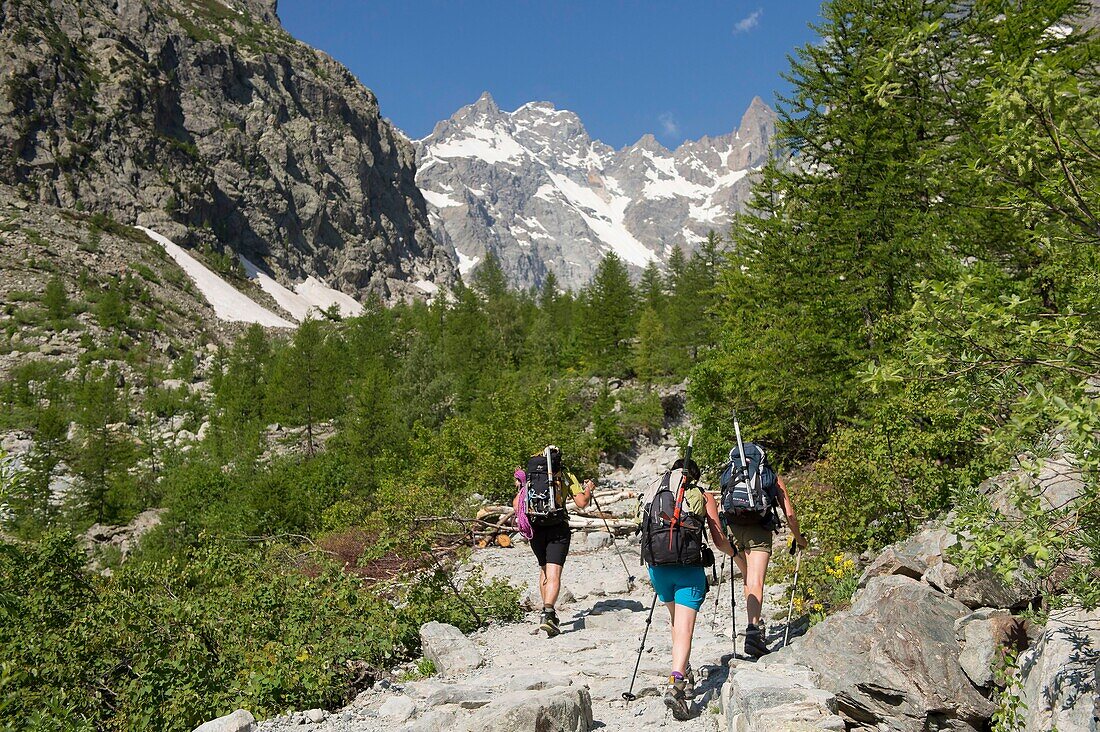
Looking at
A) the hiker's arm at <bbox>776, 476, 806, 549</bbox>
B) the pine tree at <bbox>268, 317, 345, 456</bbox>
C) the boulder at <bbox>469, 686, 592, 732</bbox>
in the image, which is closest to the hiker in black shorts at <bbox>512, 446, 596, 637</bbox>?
the hiker's arm at <bbox>776, 476, 806, 549</bbox>

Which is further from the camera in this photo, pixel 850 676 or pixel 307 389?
pixel 307 389

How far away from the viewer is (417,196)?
169000mm

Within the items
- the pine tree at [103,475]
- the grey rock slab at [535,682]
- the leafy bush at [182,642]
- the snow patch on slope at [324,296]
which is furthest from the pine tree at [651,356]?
the snow patch on slope at [324,296]

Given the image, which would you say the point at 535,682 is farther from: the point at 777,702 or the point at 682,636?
the point at 777,702

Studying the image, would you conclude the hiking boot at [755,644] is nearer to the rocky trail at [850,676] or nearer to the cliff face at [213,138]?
the rocky trail at [850,676]

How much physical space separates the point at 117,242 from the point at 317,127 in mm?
65217

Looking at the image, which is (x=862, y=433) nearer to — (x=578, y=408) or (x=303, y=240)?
(x=578, y=408)

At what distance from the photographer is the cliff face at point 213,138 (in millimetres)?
87000

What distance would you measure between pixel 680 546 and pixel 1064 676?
2.67m

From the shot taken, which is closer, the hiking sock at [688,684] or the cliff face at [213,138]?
the hiking sock at [688,684]

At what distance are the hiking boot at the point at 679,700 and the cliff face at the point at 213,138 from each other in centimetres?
9888

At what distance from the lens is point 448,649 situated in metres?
7.53

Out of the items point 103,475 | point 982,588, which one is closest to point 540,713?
point 982,588

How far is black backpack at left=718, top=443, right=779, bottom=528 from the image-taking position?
21.7ft
